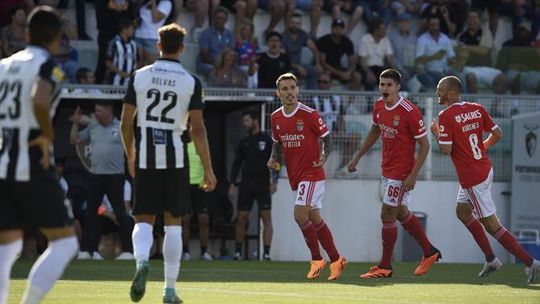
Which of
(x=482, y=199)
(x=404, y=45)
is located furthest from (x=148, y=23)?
(x=482, y=199)

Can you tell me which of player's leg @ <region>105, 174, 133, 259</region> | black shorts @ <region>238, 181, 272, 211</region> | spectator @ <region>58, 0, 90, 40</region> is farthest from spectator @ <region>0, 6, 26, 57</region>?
black shorts @ <region>238, 181, 272, 211</region>

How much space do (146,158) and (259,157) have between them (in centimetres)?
1008

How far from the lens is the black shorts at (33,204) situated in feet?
25.9

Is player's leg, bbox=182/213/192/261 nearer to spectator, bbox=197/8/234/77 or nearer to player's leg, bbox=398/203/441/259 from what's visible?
spectator, bbox=197/8/234/77

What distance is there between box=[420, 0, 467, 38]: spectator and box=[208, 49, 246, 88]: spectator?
4.54 m

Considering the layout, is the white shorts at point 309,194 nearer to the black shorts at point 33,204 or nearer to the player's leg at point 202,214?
the player's leg at point 202,214

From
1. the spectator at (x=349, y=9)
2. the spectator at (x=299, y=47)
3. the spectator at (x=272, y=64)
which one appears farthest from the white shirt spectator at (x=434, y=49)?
the spectator at (x=272, y=64)

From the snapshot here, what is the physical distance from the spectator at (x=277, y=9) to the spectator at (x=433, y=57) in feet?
8.43

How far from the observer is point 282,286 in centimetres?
1266

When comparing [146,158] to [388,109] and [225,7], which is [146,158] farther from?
[225,7]

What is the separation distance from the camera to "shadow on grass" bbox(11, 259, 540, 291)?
13.7 m

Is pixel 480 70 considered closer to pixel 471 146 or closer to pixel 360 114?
pixel 360 114

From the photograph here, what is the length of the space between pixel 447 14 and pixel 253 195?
6528mm

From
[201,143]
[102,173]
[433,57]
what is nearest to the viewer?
[201,143]
